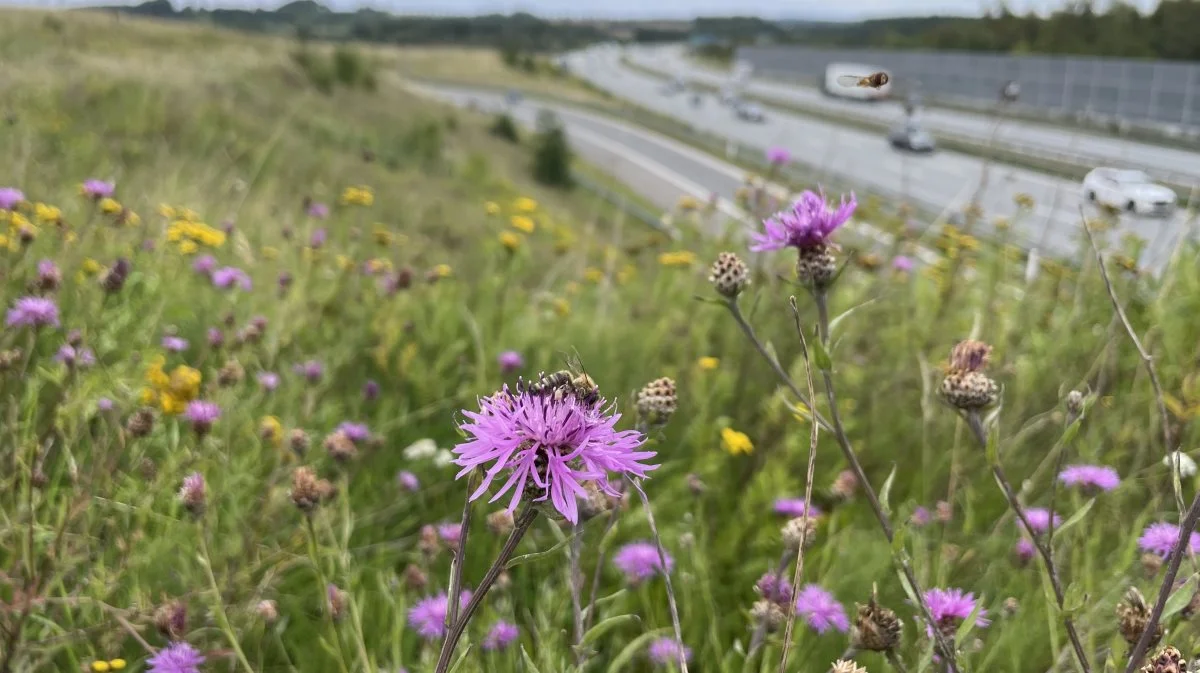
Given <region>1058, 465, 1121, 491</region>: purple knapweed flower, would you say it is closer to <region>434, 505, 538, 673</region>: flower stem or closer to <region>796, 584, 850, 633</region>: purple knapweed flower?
<region>796, 584, 850, 633</region>: purple knapweed flower

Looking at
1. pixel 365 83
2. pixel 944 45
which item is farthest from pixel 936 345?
pixel 944 45

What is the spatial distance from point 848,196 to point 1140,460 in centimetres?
165

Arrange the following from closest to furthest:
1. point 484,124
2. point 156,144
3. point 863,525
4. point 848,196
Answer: point 848,196 < point 863,525 < point 156,144 < point 484,124

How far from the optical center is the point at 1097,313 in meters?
2.95

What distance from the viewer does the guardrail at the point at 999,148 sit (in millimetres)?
3713

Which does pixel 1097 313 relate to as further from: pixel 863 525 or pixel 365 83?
pixel 365 83

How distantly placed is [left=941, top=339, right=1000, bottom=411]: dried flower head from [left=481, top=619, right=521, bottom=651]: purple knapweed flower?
0.89 m

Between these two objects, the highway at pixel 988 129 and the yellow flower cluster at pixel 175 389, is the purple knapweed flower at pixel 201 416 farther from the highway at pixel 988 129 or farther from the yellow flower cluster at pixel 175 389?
the highway at pixel 988 129

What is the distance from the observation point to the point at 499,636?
58.8 inches

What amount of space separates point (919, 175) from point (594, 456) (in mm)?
24587

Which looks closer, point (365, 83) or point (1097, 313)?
point (1097, 313)

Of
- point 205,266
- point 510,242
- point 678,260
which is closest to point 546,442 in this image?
point 510,242

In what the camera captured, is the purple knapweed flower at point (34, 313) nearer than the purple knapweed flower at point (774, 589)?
→ No

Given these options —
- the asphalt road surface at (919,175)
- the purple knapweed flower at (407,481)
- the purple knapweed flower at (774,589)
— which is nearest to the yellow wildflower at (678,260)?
the asphalt road surface at (919,175)
